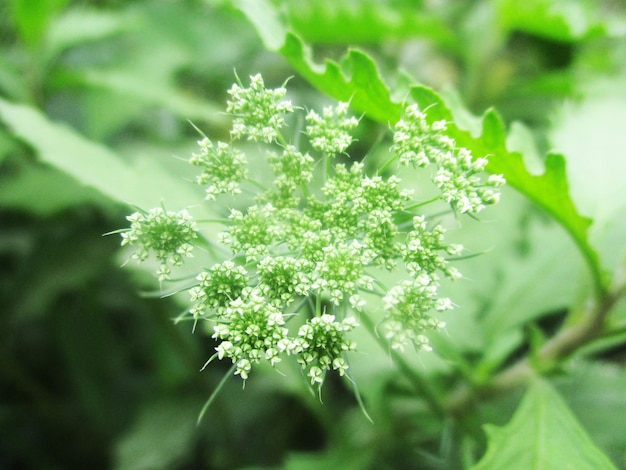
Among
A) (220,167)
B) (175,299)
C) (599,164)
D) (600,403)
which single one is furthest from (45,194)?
(600,403)

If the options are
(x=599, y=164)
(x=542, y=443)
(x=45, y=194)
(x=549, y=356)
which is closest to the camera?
(x=542, y=443)

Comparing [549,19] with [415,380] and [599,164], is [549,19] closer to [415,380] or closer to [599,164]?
[599,164]

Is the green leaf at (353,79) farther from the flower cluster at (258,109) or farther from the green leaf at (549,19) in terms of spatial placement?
the green leaf at (549,19)

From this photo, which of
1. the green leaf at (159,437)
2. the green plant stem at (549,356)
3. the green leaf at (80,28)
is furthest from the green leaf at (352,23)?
the green leaf at (159,437)

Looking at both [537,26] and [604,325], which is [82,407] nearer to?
[604,325]

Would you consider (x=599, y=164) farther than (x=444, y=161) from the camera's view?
Yes

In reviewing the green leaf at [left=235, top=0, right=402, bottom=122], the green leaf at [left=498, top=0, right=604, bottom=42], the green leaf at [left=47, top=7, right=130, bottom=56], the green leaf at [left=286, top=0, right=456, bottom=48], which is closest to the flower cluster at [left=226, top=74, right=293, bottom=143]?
the green leaf at [left=235, top=0, right=402, bottom=122]
